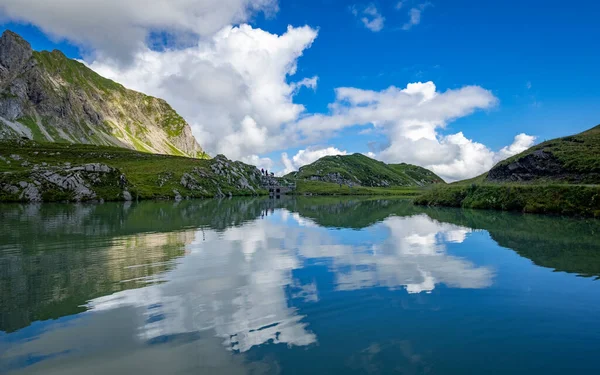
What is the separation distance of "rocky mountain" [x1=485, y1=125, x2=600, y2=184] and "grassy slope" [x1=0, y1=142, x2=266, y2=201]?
109m

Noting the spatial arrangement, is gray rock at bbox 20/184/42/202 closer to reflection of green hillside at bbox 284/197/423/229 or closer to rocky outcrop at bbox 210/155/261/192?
reflection of green hillside at bbox 284/197/423/229

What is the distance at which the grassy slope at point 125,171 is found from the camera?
110m

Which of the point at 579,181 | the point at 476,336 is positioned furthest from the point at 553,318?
the point at 579,181

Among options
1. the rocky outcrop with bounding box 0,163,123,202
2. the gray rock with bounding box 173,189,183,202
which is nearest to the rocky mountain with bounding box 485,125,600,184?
the gray rock with bounding box 173,189,183,202

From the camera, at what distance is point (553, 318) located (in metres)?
13.8

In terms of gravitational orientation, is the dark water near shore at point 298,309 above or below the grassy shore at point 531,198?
below

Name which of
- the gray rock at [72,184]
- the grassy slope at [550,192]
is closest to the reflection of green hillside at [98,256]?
the grassy slope at [550,192]

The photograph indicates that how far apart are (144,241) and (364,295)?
76.5 feet

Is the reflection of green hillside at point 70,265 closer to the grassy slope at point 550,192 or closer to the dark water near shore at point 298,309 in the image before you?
the dark water near shore at point 298,309

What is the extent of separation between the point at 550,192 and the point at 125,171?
151 metres

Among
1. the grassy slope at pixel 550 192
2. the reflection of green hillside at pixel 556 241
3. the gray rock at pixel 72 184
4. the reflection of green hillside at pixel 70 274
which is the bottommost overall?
the reflection of green hillside at pixel 556 241

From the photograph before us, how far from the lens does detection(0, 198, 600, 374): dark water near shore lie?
10.5m

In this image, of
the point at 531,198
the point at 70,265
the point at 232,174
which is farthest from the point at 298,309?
the point at 232,174

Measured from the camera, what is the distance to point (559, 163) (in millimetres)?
80125
